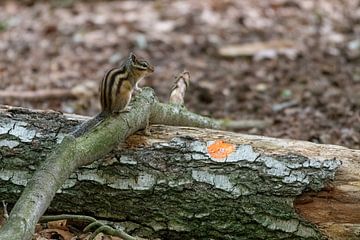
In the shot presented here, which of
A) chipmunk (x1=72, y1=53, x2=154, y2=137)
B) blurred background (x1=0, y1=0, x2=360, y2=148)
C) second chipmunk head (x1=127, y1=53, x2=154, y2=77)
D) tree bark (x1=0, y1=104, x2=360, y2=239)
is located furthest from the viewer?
blurred background (x1=0, y1=0, x2=360, y2=148)

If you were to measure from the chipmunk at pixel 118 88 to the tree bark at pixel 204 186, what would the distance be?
7.4 inches

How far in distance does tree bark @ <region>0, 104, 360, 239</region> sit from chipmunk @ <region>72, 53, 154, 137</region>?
189 millimetres

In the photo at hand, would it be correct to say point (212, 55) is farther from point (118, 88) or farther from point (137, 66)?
point (118, 88)

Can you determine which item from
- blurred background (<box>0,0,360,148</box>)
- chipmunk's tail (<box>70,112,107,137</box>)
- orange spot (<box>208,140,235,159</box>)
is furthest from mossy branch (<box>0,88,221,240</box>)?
blurred background (<box>0,0,360,148</box>)

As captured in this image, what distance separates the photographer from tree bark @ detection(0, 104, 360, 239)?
349 centimetres

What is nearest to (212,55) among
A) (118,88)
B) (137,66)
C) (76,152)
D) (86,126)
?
(137,66)

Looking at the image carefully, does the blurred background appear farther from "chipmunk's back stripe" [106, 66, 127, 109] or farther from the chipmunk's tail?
the chipmunk's tail

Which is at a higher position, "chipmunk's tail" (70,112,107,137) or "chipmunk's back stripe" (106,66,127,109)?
"chipmunk's back stripe" (106,66,127,109)

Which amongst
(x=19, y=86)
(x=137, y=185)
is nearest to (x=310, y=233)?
(x=137, y=185)

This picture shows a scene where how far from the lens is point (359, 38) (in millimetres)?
8352

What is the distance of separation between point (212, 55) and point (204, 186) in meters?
4.65

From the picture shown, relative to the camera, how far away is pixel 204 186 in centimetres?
353

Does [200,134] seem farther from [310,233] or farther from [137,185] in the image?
[310,233]

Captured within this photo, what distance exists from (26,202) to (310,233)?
1.46m
